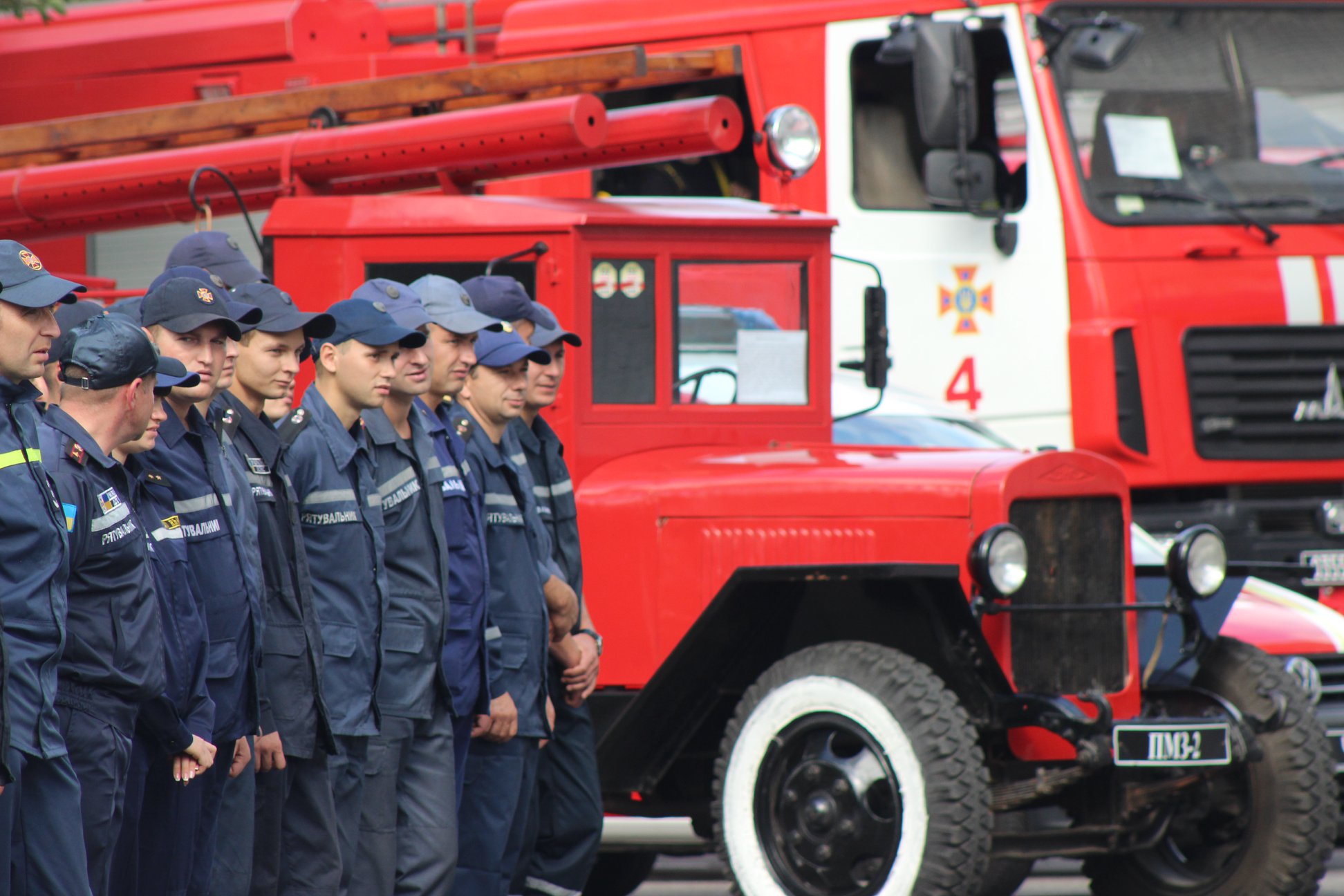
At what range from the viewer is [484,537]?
5.94 m

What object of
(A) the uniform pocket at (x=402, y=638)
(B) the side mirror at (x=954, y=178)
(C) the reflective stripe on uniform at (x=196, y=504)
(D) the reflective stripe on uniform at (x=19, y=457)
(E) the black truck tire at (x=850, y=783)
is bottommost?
(E) the black truck tire at (x=850, y=783)

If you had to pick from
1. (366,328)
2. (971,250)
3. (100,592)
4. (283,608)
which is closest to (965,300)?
(971,250)


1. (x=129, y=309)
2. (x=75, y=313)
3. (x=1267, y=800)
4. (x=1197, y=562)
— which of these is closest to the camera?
(x=129, y=309)

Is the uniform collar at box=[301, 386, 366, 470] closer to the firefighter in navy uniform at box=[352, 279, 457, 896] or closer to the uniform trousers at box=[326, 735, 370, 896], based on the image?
the firefighter in navy uniform at box=[352, 279, 457, 896]

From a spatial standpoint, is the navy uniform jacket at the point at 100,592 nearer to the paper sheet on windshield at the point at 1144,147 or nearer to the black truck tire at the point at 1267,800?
the black truck tire at the point at 1267,800

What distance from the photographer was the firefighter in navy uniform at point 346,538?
17.0 feet

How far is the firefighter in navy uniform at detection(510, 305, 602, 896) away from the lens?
21.2 ft

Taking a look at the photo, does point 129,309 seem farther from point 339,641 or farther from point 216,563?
point 339,641

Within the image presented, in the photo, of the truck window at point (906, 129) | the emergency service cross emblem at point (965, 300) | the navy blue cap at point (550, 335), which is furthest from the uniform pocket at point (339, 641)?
the truck window at point (906, 129)

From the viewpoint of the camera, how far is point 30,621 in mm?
3898

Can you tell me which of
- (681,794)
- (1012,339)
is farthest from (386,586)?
(1012,339)

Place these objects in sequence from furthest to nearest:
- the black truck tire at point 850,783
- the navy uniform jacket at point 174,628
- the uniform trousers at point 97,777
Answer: the black truck tire at point 850,783 → the navy uniform jacket at point 174,628 → the uniform trousers at point 97,777

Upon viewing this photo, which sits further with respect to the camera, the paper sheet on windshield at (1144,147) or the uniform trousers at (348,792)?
the paper sheet on windshield at (1144,147)

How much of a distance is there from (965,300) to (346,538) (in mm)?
4443
